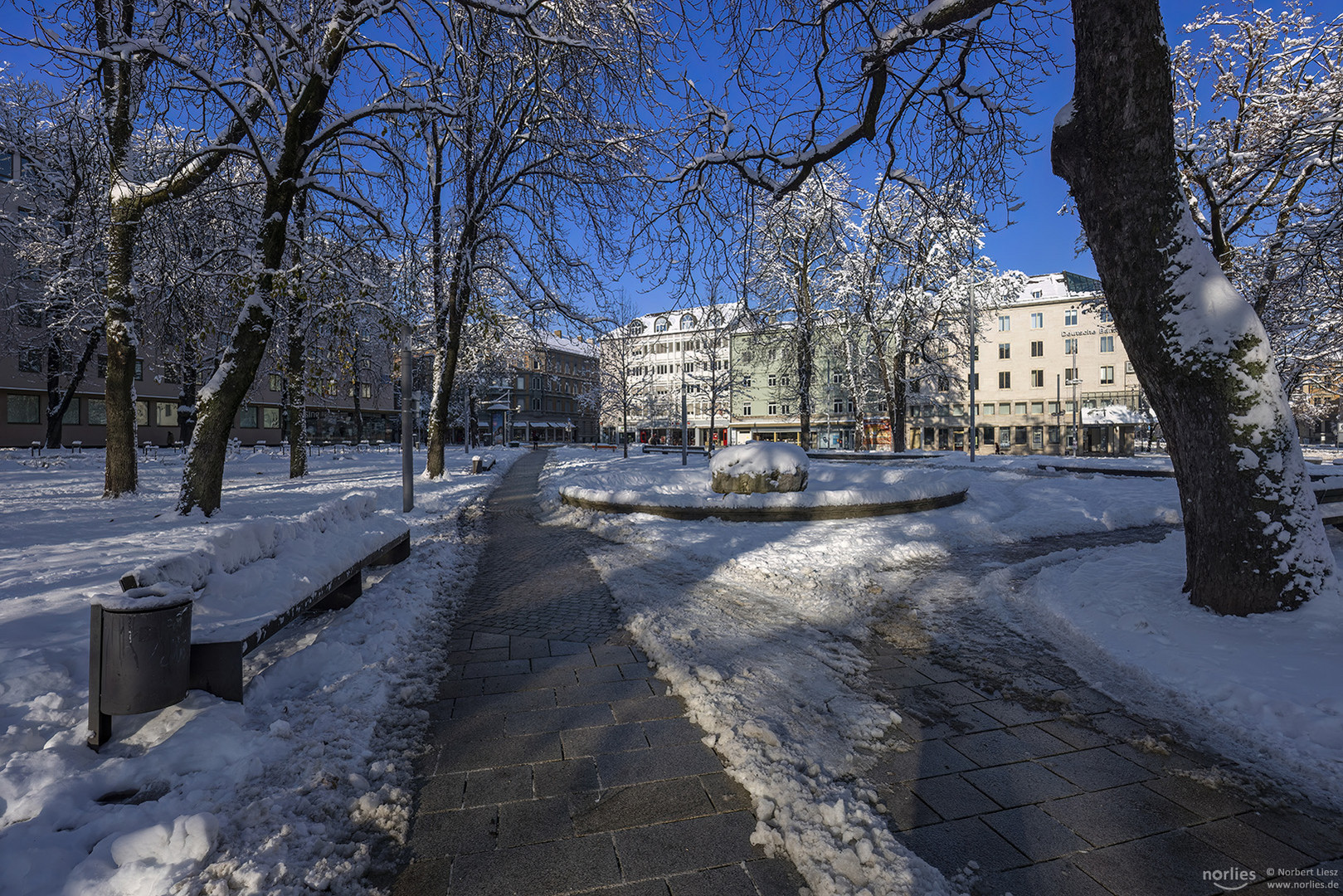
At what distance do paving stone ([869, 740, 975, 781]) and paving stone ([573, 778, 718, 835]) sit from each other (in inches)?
32.2

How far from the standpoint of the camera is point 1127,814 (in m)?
2.45

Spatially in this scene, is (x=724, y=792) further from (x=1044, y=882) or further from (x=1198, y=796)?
(x=1198, y=796)

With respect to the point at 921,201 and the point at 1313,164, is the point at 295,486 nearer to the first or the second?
the point at 921,201

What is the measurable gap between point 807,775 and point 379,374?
168 feet

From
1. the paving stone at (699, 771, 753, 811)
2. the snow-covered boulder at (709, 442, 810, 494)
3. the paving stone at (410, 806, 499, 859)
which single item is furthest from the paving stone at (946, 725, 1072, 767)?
the snow-covered boulder at (709, 442, 810, 494)

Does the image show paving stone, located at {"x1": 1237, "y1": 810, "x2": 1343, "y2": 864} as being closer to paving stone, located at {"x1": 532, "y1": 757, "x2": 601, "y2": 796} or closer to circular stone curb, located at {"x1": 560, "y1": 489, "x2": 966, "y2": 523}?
paving stone, located at {"x1": 532, "y1": 757, "x2": 601, "y2": 796}

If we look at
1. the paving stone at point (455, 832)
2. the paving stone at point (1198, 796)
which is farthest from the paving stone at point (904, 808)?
the paving stone at point (455, 832)

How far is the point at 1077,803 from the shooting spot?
2.54m

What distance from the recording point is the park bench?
2596mm

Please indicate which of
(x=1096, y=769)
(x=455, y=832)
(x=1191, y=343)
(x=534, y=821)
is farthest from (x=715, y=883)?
(x=1191, y=343)

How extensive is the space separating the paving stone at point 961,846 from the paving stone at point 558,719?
1604 millimetres

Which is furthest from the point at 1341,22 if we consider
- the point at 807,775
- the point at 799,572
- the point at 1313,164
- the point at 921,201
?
the point at 807,775

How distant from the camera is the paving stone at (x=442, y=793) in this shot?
8.26ft

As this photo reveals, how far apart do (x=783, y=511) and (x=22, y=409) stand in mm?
49397
